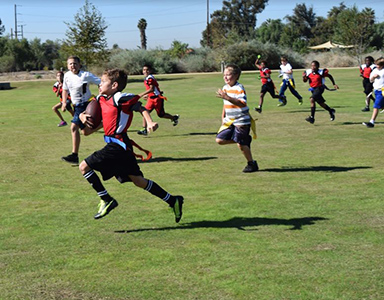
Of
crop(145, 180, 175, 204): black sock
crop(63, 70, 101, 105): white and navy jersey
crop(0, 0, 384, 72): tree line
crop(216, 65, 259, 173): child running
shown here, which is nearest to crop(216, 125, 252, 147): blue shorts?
crop(216, 65, 259, 173): child running

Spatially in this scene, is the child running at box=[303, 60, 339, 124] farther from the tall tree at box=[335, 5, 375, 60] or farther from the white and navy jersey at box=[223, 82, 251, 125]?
the tall tree at box=[335, 5, 375, 60]

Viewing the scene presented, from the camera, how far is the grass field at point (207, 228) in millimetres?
5348

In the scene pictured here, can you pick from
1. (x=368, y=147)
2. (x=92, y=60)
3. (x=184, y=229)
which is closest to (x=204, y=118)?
(x=368, y=147)

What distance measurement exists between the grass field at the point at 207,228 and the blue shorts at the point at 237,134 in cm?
61

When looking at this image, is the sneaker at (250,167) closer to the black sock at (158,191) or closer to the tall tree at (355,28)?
the black sock at (158,191)

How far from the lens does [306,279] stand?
5395 millimetres

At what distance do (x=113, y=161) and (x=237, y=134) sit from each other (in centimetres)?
382

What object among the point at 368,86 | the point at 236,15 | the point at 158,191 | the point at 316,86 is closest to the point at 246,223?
the point at 158,191

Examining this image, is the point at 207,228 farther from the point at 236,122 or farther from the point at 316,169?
the point at 316,169

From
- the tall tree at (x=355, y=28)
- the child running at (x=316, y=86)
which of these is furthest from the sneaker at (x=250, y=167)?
the tall tree at (x=355, y=28)

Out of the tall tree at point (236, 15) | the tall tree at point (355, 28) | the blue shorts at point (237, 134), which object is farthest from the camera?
the tall tree at point (236, 15)

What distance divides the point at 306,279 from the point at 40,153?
9.27 metres

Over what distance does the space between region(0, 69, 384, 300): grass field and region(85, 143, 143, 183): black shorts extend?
2.27 feet

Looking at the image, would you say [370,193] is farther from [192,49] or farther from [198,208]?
[192,49]
